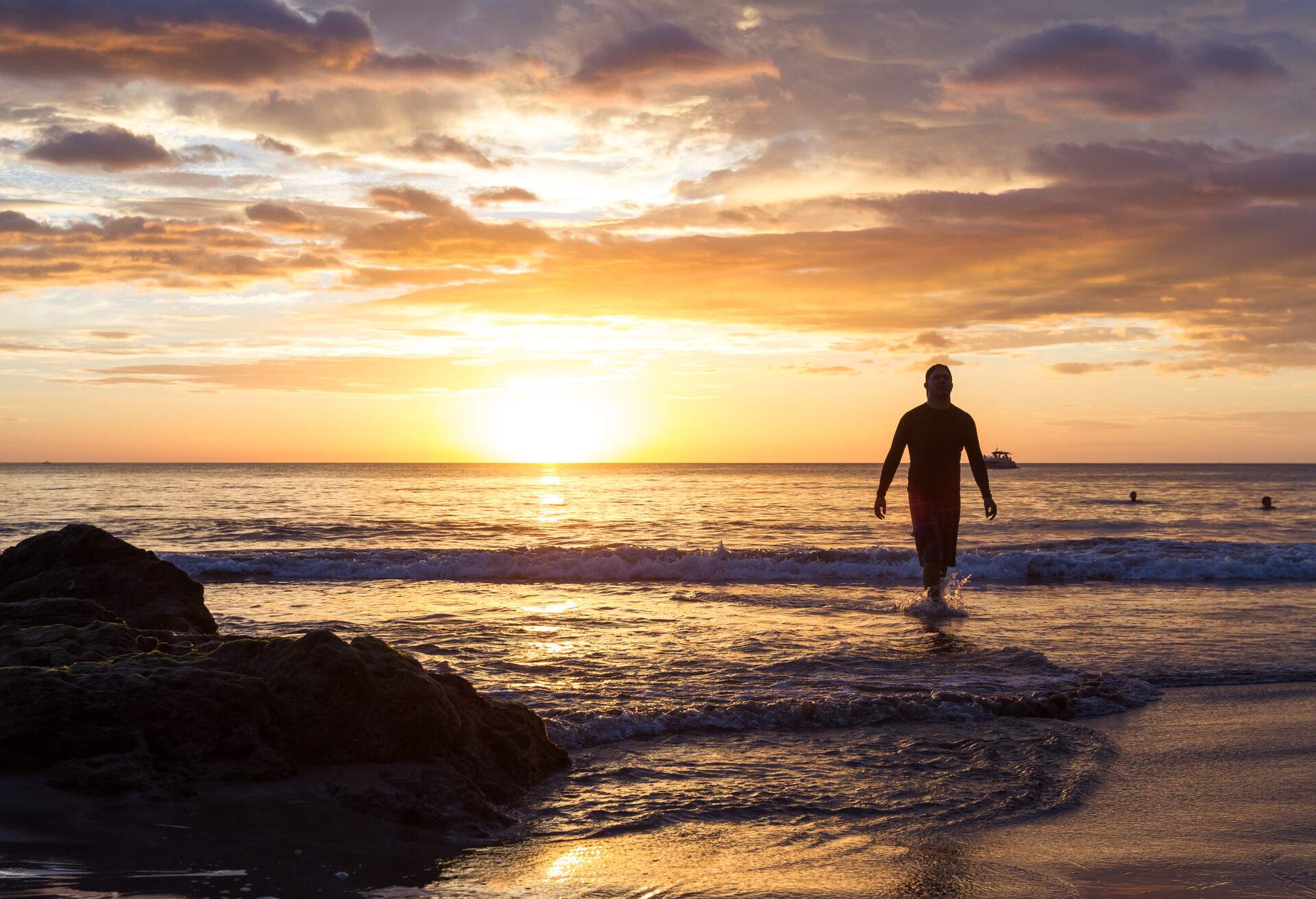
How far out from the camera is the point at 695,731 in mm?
6262

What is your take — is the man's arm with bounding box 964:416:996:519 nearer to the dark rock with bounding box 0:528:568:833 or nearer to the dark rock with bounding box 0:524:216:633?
the dark rock with bounding box 0:528:568:833

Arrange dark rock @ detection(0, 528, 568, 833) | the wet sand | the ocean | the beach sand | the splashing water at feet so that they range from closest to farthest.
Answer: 1. the beach sand
2. the wet sand
3. dark rock @ detection(0, 528, 568, 833)
4. the ocean
5. the splashing water at feet

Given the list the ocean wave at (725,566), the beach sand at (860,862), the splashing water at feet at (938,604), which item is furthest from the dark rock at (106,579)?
the ocean wave at (725,566)

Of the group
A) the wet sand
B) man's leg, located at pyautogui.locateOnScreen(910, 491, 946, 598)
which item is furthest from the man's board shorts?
the wet sand

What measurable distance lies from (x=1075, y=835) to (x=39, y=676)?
4.93 m

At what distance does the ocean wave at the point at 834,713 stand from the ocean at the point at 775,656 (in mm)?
24

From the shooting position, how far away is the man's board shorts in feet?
36.1

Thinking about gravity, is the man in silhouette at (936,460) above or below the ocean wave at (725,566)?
above

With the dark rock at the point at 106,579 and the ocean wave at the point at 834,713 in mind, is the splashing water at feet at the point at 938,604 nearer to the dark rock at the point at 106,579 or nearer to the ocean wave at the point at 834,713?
the ocean wave at the point at 834,713

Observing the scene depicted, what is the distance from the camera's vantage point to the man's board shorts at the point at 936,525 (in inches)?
434

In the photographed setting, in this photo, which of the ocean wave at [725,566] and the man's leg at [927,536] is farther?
the ocean wave at [725,566]

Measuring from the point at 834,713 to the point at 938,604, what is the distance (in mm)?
6110

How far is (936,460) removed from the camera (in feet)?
35.2

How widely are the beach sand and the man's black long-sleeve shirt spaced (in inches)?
235
